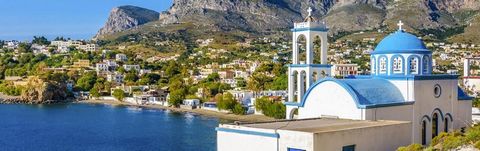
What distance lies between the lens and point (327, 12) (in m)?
170

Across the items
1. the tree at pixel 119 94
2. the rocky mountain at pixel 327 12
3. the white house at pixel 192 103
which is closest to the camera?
the white house at pixel 192 103

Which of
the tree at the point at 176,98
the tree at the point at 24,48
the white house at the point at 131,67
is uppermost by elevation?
the tree at the point at 24,48

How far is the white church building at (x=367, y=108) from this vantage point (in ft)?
49.5

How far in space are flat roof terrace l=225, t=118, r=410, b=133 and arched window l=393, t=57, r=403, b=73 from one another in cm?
282

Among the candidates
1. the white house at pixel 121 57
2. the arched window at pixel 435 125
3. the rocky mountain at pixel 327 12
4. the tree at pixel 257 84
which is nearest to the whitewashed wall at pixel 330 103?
the arched window at pixel 435 125

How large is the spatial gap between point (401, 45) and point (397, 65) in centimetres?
65

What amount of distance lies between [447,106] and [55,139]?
87.1ft

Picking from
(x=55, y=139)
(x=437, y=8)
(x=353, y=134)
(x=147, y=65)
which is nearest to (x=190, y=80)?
(x=147, y=65)

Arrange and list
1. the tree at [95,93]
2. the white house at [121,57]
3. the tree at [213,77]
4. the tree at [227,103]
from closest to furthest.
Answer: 1. the tree at [227,103]
2. the tree at [213,77]
3. the tree at [95,93]
4. the white house at [121,57]

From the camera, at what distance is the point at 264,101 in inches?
1955

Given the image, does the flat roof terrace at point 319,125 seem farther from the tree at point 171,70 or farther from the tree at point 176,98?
the tree at point 171,70

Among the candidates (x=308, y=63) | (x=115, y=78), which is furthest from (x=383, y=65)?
(x=115, y=78)

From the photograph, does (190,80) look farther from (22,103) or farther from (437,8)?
(437,8)

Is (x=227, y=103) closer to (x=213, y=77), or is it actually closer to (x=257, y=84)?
(x=257, y=84)
